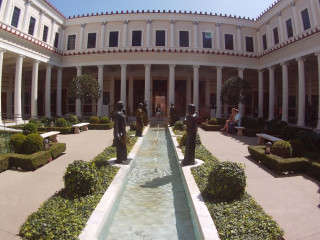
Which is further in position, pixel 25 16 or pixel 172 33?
pixel 172 33

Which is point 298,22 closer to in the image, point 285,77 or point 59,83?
point 285,77

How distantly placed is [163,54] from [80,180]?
63.4 ft

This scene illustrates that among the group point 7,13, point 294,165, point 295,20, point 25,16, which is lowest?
point 294,165

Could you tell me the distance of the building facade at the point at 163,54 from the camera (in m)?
20.3

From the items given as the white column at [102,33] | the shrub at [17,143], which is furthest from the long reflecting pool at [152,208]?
the white column at [102,33]

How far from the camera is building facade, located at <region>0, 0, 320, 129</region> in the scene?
20.3 m

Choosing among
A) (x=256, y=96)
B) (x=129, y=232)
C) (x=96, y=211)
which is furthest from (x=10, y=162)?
(x=256, y=96)

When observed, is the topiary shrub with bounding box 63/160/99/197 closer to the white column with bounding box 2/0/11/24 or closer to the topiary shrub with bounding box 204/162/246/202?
the topiary shrub with bounding box 204/162/246/202

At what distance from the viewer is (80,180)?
4578mm

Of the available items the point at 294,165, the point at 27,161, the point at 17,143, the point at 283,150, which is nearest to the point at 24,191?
the point at 27,161

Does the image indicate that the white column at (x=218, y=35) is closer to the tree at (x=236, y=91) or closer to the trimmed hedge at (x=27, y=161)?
the tree at (x=236, y=91)

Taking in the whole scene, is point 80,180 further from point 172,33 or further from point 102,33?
point 102,33

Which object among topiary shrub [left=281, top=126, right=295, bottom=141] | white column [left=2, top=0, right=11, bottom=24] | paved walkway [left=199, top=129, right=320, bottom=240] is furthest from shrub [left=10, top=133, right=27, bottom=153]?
white column [left=2, top=0, right=11, bottom=24]

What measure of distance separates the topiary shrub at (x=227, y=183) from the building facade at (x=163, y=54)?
17.5m
